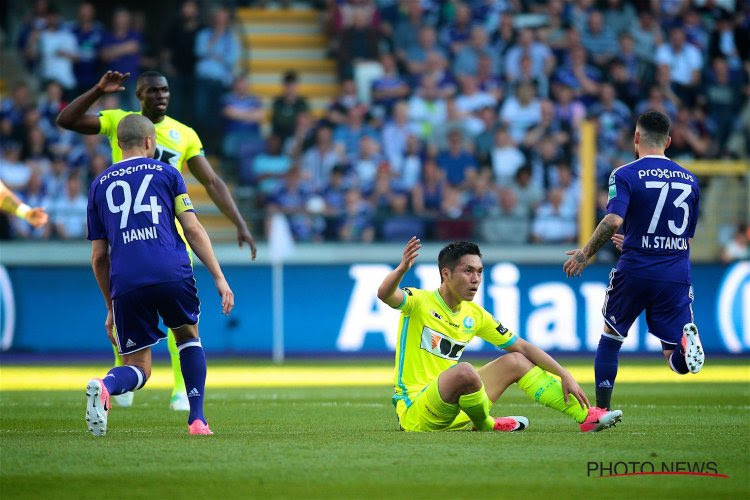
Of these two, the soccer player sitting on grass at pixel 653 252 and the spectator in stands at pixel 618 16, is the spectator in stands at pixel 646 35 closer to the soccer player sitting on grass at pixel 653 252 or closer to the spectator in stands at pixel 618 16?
the spectator in stands at pixel 618 16

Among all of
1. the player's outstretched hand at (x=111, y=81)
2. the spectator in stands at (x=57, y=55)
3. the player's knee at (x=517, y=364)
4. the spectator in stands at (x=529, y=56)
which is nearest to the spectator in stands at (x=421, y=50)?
the spectator in stands at (x=529, y=56)

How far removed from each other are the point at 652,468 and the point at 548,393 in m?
1.57

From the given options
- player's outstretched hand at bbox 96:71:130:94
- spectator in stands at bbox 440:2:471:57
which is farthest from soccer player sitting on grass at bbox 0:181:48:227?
spectator in stands at bbox 440:2:471:57

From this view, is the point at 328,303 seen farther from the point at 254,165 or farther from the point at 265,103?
the point at 265,103

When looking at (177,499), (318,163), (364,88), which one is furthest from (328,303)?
(177,499)

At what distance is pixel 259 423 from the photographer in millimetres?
9297

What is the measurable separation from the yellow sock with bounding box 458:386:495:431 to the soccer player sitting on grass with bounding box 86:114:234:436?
1.53 metres

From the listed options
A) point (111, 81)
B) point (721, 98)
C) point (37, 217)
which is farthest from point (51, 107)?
point (111, 81)

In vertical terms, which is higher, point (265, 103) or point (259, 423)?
point (265, 103)

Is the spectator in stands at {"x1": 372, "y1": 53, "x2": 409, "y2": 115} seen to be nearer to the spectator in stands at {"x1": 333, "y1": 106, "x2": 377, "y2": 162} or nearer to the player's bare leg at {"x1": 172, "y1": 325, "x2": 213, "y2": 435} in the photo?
the spectator in stands at {"x1": 333, "y1": 106, "x2": 377, "y2": 162}

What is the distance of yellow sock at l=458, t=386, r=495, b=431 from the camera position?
7.69m

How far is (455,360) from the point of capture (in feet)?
27.2

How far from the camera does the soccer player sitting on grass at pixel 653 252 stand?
866 cm

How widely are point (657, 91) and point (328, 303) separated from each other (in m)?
7.45
